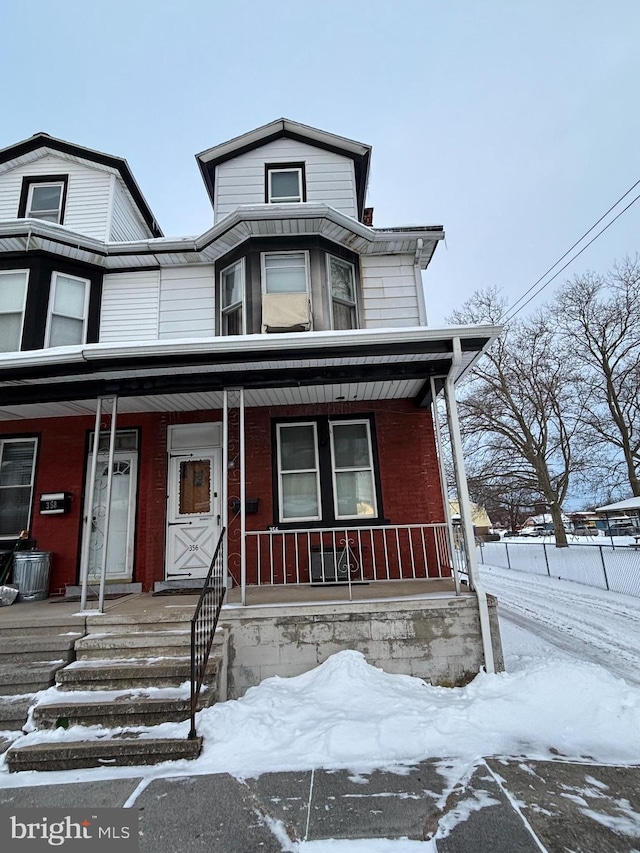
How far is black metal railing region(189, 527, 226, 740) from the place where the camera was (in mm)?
3418

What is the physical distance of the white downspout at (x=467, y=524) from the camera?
473cm

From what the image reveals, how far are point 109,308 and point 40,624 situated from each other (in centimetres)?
552

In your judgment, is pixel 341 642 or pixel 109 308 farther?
pixel 109 308

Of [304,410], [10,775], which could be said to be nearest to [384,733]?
[10,775]

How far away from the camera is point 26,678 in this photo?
159 inches

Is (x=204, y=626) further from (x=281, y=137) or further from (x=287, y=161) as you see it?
(x=281, y=137)

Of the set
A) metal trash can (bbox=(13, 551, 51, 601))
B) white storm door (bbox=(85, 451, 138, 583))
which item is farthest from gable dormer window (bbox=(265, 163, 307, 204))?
metal trash can (bbox=(13, 551, 51, 601))

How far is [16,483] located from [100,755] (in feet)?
18.0

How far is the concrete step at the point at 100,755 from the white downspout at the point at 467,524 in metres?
3.04

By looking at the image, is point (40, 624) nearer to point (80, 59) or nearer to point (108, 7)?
point (108, 7)

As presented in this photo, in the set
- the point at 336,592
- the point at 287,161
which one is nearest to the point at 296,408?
the point at 336,592

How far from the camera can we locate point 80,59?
23.0m

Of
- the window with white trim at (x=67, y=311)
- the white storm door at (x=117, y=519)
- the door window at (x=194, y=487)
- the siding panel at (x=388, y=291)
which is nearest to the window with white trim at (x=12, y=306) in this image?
the window with white trim at (x=67, y=311)

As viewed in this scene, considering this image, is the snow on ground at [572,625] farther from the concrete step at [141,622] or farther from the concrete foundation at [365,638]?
the concrete step at [141,622]
